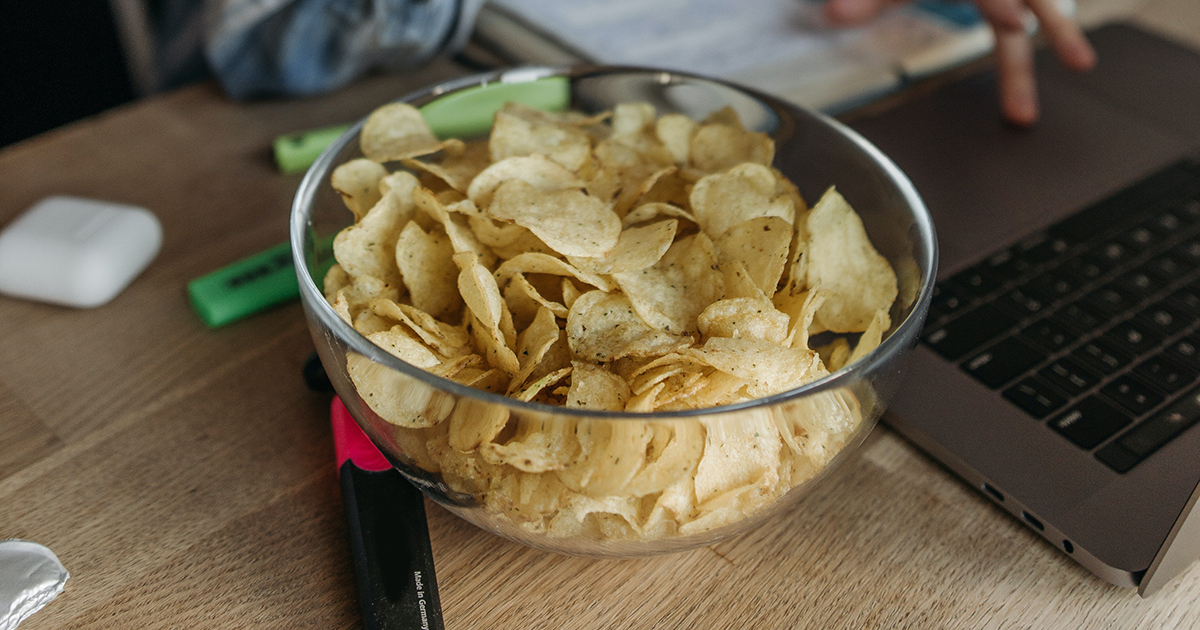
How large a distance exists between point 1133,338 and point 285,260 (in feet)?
2.34

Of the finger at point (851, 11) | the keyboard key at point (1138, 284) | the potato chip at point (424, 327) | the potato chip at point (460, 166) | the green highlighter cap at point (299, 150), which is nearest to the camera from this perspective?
the potato chip at point (424, 327)

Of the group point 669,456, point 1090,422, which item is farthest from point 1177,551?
point 669,456

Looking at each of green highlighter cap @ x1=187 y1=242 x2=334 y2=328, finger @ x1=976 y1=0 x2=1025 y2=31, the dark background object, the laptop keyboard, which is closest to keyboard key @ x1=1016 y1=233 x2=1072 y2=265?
the laptop keyboard

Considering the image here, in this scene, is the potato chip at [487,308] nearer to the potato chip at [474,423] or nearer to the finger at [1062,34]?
the potato chip at [474,423]

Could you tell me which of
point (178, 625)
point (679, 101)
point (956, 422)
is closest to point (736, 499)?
point (956, 422)

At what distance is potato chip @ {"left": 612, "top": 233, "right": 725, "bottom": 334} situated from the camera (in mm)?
526

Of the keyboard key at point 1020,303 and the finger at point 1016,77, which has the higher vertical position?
the finger at point 1016,77

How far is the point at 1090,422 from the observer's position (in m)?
0.58

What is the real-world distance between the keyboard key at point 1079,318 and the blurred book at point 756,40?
0.39 m

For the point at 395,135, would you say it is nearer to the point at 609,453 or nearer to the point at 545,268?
the point at 545,268

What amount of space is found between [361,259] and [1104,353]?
56cm

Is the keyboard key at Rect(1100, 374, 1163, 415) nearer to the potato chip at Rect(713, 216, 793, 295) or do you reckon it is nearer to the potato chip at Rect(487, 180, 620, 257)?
the potato chip at Rect(713, 216, 793, 295)

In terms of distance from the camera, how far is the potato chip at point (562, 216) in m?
0.53

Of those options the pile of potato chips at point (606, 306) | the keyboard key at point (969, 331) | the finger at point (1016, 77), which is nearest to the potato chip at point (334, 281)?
the pile of potato chips at point (606, 306)
